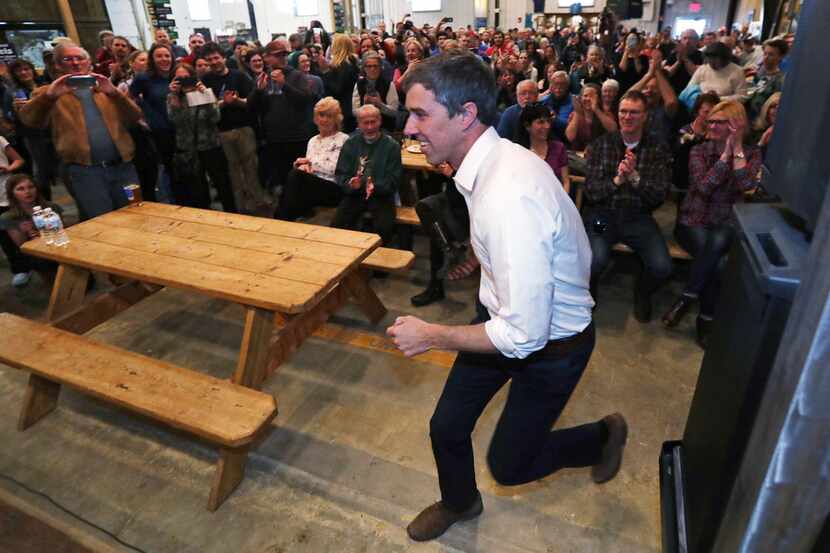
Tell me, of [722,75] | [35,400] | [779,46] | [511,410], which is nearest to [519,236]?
[511,410]

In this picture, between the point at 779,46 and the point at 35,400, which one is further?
the point at 779,46

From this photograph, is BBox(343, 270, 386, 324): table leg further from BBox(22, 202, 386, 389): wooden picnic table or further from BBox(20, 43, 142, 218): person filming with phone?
BBox(20, 43, 142, 218): person filming with phone

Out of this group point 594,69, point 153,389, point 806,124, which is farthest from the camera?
point 594,69

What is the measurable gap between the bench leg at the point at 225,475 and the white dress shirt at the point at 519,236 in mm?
1366

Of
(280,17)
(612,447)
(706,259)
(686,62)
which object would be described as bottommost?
(612,447)

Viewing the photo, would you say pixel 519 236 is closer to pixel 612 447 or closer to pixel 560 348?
pixel 560 348

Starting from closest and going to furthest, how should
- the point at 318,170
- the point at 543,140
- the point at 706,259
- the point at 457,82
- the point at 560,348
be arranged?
the point at 457,82 < the point at 560,348 < the point at 706,259 < the point at 543,140 < the point at 318,170

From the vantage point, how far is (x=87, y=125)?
3594mm

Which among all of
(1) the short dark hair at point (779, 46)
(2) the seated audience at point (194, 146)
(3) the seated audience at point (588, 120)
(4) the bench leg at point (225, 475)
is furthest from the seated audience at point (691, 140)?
(2) the seated audience at point (194, 146)

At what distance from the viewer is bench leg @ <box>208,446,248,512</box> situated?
211 centimetres

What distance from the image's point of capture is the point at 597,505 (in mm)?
2057

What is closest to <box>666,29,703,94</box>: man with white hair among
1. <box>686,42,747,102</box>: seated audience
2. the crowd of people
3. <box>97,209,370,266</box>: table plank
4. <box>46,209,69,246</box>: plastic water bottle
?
the crowd of people

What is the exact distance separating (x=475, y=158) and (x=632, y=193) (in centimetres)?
222

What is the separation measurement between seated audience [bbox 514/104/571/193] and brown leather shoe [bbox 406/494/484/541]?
230 cm
